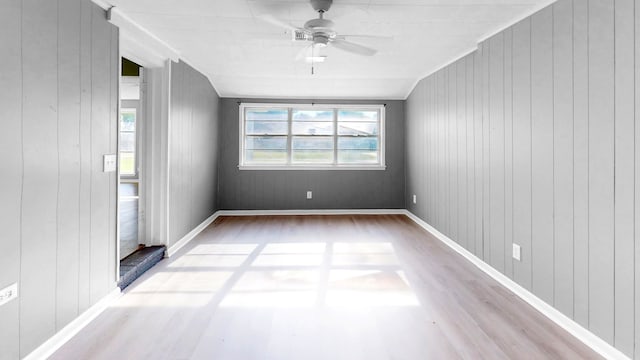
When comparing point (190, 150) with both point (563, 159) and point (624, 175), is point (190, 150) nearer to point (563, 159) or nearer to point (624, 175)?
point (563, 159)

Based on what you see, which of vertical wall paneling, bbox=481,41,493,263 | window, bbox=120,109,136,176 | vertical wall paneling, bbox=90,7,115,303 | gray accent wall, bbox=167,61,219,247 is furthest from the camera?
window, bbox=120,109,136,176

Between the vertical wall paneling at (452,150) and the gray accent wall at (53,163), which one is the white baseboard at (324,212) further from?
the gray accent wall at (53,163)

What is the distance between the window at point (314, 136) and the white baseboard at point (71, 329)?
3836 millimetres

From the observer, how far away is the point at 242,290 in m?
2.76

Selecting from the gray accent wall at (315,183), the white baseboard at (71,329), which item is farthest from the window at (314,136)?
the white baseboard at (71,329)

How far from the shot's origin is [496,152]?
3025 mm

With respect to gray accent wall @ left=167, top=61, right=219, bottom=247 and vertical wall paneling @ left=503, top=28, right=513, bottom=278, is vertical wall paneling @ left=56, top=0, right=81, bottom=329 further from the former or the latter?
vertical wall paneling @ left=503, top=28, right=513, bottom=278

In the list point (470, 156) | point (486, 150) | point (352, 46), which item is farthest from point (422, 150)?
point (352, 46)

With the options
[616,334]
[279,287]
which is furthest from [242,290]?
[616,334]

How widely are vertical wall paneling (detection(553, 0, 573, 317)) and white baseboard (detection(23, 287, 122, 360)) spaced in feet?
10.4

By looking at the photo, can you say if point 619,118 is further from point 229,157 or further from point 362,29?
point 229,157

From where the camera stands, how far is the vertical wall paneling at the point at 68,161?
1971 millimetres

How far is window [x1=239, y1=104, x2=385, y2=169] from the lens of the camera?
612cm

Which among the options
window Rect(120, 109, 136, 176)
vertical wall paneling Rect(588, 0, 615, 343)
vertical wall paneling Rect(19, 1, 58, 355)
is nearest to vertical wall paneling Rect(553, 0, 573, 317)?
vertical wall paneling Rect(588, 0, 615, 343)
